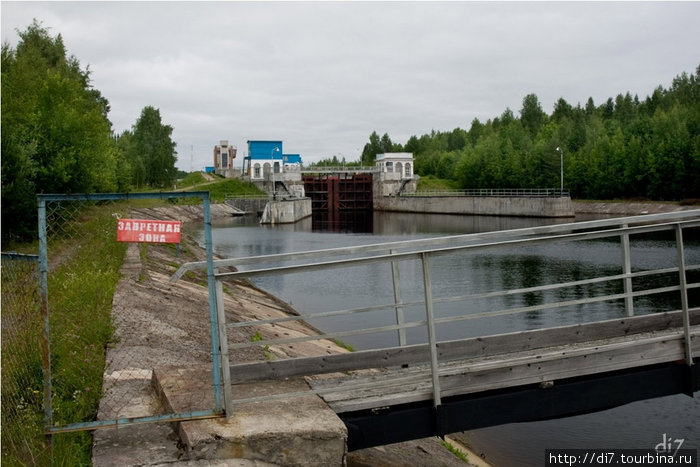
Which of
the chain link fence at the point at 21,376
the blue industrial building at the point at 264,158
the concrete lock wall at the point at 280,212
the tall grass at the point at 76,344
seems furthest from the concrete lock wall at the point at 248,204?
the chain link fence at the point at 21,376

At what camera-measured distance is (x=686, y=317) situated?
5.56 metres

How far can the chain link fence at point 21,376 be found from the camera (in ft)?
15.4

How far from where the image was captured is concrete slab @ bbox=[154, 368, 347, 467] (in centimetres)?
434

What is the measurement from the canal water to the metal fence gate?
5.16 metres

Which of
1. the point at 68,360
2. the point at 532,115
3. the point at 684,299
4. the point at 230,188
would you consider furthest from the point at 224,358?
the point at 532,115

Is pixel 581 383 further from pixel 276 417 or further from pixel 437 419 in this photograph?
pixel 276 417

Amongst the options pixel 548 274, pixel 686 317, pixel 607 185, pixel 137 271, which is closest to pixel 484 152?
pixel 607 185

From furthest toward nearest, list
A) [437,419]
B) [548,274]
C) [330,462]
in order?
[548,274] < [437,419] < [330,462]

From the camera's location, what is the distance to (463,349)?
19.7 ft

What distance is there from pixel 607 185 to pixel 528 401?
73.8 metres

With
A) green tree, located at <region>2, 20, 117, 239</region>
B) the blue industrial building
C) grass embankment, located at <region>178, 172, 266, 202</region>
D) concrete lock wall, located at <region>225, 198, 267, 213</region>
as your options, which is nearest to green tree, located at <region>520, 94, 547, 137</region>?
the blue industrial building

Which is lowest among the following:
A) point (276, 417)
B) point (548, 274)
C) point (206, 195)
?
point (548, 274)

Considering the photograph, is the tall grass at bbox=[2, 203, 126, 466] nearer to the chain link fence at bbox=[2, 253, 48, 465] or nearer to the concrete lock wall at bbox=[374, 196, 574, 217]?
the chain link fence at bbox=[2, 253, 48, 465]

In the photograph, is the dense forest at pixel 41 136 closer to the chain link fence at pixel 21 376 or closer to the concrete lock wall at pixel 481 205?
the chain link fence at pixel 21 376
